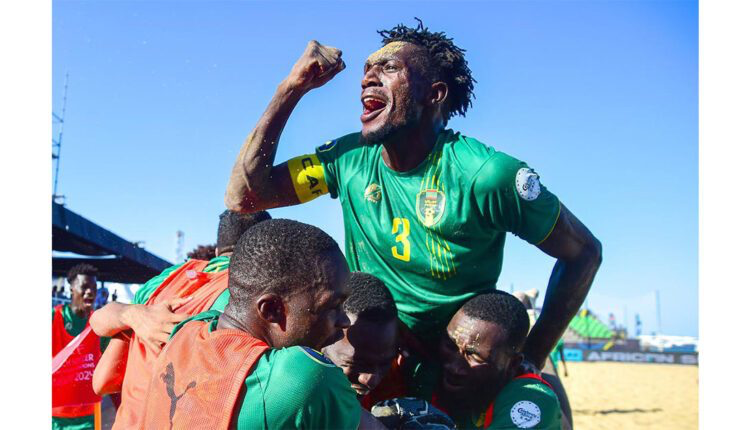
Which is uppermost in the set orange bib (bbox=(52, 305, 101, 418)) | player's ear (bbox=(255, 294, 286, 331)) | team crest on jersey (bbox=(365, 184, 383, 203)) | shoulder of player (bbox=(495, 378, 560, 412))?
team crest on jersey (bbox=(365, 184, 383, 203))

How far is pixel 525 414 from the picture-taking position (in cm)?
270

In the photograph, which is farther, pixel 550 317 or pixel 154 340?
pixel 550 317

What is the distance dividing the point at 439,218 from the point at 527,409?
2.71ft

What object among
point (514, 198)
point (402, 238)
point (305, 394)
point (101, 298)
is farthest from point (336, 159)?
point (101, 298)

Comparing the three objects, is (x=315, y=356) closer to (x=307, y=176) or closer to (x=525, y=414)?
(x=525, y=414)

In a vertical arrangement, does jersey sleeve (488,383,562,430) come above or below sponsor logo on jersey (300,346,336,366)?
below

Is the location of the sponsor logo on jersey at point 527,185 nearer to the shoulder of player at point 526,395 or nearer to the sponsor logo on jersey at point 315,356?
the shoulder of player at point 526,395

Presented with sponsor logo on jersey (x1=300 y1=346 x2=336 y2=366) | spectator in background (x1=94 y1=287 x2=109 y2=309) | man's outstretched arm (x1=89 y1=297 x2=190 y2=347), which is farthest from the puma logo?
spectator in background (x1=94 y1=287 x2=109 y2=309)

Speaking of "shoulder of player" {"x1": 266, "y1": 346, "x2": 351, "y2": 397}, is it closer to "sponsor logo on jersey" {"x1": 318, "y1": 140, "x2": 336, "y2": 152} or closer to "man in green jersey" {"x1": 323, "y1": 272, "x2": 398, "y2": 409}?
"man in green jersey" {"x1": 323, "y1": 272, "x2": 398, "y2": 409}

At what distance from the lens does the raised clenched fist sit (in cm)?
295

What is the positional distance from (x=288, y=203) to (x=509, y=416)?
53.1 inches

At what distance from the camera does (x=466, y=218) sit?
2895 mm
